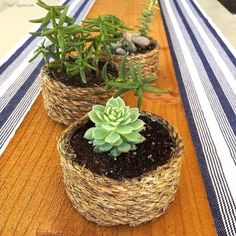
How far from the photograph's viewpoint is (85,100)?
59cm

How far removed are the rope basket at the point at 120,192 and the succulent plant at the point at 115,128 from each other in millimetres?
41

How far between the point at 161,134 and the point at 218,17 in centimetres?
126

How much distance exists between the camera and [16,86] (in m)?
0.81

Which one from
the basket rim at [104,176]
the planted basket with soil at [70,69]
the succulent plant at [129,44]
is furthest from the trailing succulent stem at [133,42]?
the basket rim at [104,176]

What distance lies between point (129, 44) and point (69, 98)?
223 millimetres

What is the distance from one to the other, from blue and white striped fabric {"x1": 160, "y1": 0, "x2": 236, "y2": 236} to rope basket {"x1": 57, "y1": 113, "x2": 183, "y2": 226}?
0.32ft

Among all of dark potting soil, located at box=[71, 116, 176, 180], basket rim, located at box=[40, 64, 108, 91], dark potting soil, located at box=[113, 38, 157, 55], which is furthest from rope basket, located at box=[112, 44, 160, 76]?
dark potting soil, located at box=[71, 116, 176, 180]

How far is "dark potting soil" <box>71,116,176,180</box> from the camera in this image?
427 millimetres

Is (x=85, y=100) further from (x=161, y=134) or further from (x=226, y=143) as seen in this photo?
(x=226, y=143)

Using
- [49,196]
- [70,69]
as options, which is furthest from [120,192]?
[70,69]

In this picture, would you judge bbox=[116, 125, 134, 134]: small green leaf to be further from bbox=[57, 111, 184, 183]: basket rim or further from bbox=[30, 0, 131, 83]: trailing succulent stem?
bbox=[30, 0, 131, 83]: trailing succulent stem

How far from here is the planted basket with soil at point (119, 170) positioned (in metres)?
0.41

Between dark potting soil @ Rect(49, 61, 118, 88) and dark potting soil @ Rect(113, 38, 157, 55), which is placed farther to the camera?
dark potting soil @ Rect(113, 38, 157, 55)

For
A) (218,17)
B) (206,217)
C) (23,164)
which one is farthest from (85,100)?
(218,17)
